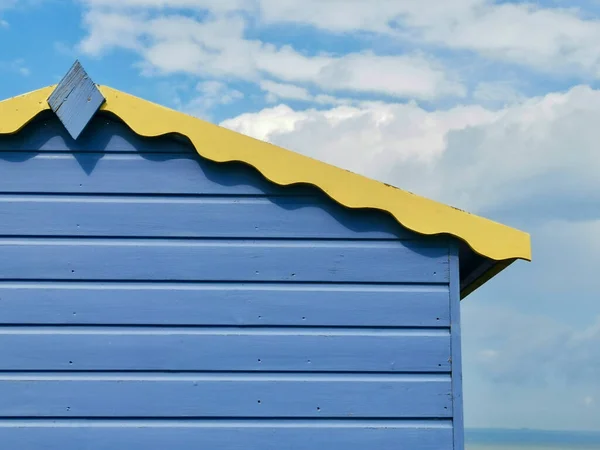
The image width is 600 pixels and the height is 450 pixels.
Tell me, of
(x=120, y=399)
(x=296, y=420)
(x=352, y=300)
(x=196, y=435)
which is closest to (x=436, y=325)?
(x=352, y=300)

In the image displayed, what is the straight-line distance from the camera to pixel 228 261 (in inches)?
165

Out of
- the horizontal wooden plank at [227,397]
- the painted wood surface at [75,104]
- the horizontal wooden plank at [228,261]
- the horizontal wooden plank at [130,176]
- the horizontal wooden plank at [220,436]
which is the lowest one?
the horizontal wooden plank at [220,436]

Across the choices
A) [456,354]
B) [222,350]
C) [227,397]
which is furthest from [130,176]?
[456,354]

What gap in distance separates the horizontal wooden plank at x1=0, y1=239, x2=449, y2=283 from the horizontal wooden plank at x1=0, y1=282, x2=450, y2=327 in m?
0.05

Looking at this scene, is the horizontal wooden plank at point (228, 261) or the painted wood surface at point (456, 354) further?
the horizontal wooden plank at point (228, 261)

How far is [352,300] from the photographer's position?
4.18m

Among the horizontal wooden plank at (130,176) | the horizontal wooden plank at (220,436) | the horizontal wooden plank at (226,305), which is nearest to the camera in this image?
the horizontal wooden plank at (220,436)

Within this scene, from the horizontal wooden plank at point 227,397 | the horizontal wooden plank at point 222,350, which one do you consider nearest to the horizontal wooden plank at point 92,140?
the horizontal wooden plank at point 222,350

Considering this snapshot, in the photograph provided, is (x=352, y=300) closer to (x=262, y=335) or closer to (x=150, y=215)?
(x=262, y=335)

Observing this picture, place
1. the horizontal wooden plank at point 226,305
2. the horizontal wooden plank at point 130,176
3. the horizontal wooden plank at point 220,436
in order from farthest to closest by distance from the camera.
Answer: the horizontal wooden plank at point 130,176, the horizontal wooden plank at point 226,305, the horizontal wooden plank at point 220,436

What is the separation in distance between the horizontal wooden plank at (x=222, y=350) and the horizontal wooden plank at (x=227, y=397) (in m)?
0.06

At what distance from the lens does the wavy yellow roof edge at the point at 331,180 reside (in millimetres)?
4219

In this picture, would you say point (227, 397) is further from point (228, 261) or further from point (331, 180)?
point (331, 180)

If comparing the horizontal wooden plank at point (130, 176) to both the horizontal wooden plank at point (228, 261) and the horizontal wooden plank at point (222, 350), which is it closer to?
the horizontal wooden plank at point (228, 261)
